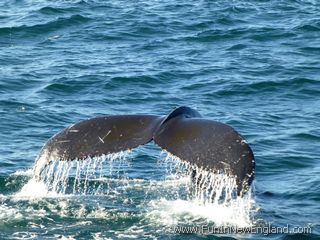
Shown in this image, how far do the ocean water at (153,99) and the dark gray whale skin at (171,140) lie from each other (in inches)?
10.9

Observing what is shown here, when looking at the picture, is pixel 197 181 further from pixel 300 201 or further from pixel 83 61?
pixel 83 61

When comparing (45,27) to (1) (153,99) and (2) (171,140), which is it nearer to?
(1) (153,99)

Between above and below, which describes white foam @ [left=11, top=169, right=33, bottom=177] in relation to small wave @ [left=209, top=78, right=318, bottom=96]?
above

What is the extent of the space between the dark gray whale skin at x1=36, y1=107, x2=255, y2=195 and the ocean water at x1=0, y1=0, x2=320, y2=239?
28 centimetres

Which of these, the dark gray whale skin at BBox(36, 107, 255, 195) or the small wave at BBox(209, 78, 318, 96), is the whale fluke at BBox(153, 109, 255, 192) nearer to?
the dark gray whale skin at BBox(36, 107, 255, 195)

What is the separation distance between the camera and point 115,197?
10.5m

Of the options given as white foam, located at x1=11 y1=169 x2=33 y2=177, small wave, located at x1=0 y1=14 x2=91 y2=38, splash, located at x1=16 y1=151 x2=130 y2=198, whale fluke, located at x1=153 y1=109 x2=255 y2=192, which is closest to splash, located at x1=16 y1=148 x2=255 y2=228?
splash, located at x1=16 y1=151 x2=130 y2=198

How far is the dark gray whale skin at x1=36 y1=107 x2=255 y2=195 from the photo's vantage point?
25.2 feet

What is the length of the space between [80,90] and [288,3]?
1037cm

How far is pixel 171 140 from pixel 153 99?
8.14 metres

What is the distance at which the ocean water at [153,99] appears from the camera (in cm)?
→ 966

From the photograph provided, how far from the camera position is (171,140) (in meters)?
8.07

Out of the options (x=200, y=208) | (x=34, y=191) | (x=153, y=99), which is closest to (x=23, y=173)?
(x=34, y=191)

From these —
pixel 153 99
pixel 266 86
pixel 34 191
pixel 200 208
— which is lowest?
pixel 266 86
